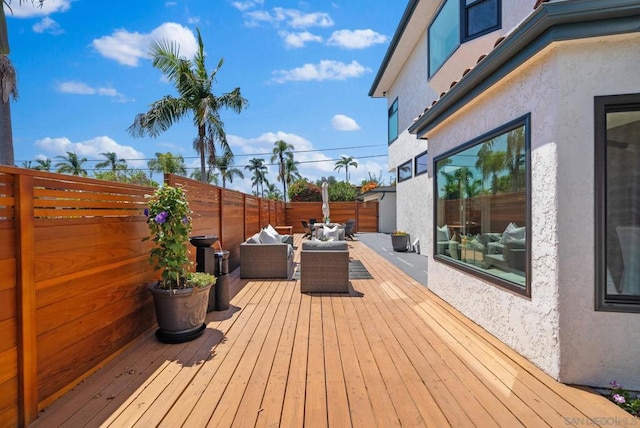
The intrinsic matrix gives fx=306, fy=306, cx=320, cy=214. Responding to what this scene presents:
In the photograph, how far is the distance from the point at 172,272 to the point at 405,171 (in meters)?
9.19

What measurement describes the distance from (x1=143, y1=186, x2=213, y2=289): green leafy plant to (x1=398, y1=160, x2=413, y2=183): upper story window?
26.9 feet

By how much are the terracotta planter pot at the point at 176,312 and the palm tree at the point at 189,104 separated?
34.3 feet

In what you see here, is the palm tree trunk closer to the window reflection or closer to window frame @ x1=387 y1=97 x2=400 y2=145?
the window reflection

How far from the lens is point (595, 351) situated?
2342 millimetres

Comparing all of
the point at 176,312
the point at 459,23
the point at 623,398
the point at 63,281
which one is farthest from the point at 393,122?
the point at 63,281

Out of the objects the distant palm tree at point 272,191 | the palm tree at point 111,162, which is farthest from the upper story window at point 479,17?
the distant palm tree at point 272,191

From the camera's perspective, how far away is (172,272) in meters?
3.19

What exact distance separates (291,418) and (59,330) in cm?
179

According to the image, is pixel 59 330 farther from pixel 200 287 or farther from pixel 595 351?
pixel 595 351

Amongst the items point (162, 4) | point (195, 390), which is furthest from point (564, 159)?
point (162, 4)

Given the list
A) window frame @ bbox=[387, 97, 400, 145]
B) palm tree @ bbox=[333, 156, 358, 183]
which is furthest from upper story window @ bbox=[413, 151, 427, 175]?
palm tree @ bbox=[333, 156, 358, 183]

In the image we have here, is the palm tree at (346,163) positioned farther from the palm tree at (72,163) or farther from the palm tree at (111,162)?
the palm tree at (72,163)

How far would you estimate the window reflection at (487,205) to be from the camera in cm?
294

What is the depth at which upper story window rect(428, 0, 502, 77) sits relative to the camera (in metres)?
5.26
